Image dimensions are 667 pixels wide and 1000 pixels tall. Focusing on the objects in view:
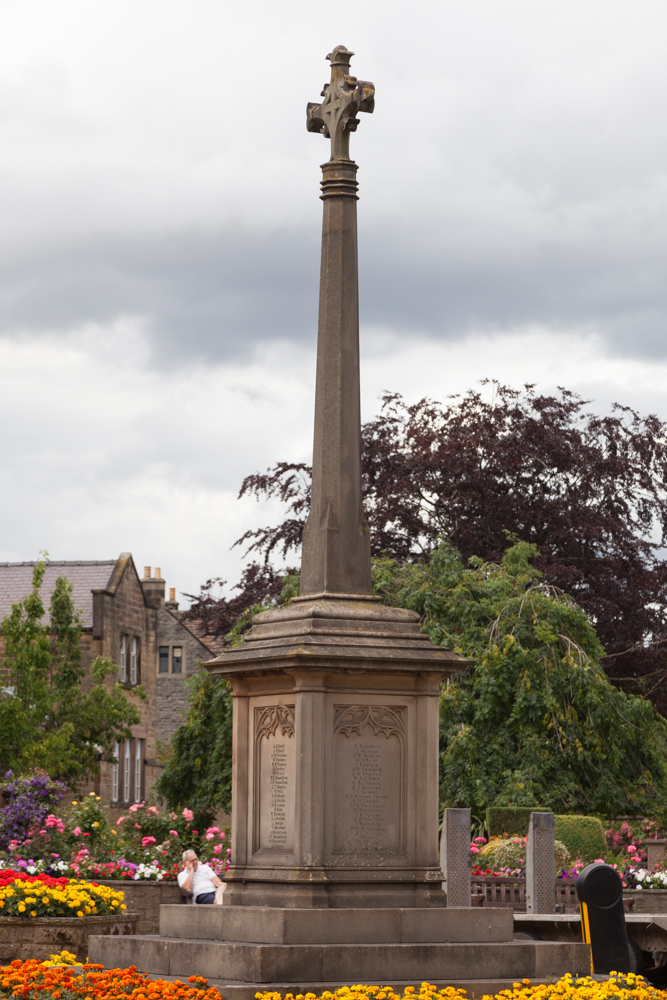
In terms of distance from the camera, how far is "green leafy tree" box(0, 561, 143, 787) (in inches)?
1243

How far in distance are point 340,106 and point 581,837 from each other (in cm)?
1251

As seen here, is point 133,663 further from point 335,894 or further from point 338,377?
point 335,894

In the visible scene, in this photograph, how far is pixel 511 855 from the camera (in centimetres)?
2003

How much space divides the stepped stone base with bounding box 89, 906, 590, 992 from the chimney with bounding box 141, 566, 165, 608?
35.9 meters

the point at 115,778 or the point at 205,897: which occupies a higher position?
the point at 115,778

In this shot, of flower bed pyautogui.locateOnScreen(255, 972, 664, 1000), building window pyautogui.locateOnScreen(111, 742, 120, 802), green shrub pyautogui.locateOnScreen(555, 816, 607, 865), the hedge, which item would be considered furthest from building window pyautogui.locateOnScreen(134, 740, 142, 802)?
flower bed pyautogui.locateOnScreen(255, 972, 664, 1000)

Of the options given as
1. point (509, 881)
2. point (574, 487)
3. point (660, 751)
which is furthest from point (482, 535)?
point (509, 881)

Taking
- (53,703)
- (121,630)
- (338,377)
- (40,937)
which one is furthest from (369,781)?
(121,630)

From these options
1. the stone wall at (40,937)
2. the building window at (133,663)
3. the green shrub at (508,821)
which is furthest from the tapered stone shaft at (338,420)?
the building window at (133,663)

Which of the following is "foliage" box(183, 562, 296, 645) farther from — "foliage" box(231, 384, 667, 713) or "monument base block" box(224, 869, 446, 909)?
"monument base block" box(224, 869, 446, 909)

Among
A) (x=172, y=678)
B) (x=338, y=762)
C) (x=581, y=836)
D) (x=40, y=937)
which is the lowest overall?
(x=40, y=937)

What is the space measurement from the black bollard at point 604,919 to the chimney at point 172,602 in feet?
139

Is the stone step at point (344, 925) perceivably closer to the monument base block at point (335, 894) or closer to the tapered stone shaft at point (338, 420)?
the monument base block at point (335, 894)

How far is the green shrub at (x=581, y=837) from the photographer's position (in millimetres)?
20641
